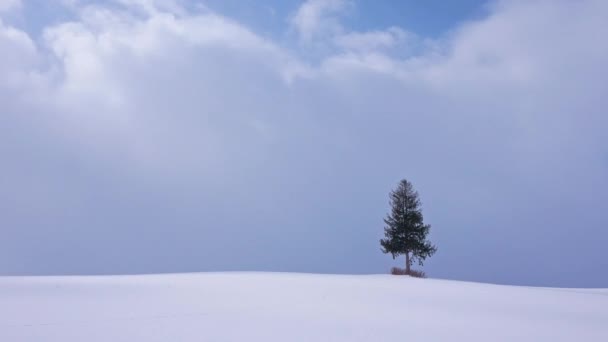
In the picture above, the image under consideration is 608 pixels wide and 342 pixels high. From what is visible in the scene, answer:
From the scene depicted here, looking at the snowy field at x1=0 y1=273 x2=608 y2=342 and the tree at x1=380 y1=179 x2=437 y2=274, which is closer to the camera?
the snowy field at x1=0 y1=273 x2=608 y2=342

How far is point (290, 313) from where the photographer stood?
1036 cm

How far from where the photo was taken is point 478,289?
16.3m

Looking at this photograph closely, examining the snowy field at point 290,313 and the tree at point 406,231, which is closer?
the snowy field at point 290,313

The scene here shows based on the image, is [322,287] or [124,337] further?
[322,287]

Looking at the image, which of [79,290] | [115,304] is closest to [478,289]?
[115,304]

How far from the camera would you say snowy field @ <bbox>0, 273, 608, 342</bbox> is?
8156 millimetres

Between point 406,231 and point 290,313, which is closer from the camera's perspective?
point 290,313

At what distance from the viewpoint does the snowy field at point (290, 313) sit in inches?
321

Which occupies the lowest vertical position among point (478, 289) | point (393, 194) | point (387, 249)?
point (478, 289)

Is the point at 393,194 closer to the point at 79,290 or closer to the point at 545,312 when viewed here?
the point at 545,312

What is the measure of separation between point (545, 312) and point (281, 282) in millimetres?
9014

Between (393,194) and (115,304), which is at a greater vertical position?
(393,194)

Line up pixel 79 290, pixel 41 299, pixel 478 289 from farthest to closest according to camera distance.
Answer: pixel 478 289 → pixel 79 290 → pixel 41 299

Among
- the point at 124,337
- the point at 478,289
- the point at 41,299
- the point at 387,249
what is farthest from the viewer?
the point at 387,249
